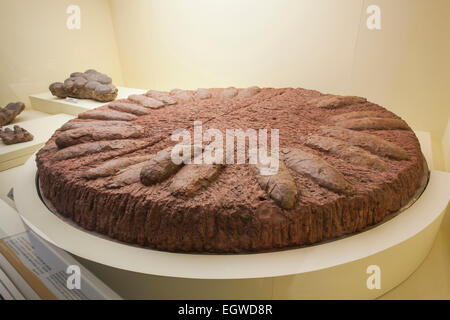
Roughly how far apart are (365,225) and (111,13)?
435 centimetres

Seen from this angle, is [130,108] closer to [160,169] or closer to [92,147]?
[92,147]

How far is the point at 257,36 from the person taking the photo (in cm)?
346

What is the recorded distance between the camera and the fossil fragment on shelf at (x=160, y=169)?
146 centimetres

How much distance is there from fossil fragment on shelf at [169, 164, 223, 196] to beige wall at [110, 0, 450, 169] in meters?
1.76

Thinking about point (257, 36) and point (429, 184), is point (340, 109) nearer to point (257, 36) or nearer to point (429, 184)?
point (429, 184)

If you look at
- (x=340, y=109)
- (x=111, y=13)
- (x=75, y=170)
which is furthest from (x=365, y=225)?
(x=111, y=13)

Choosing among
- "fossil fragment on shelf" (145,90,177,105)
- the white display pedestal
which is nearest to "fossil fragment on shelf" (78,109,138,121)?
"fossil fragment on shelf" (145,90,177,105)

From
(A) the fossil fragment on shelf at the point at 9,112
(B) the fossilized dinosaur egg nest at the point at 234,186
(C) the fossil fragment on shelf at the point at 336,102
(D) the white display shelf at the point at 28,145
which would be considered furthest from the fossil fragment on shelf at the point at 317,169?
(A) the fossil fragment on shelf at the point at 9,112

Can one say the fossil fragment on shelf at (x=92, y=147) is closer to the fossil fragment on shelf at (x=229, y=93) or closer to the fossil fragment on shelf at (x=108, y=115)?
the fossil fragment on shelf at (x=108, y=115)

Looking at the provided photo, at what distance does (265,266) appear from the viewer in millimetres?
1247

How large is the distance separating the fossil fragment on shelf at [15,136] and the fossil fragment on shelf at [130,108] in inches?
32.9

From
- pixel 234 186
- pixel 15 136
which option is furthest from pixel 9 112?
pixel 234 186

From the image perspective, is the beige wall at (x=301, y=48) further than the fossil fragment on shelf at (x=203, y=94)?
No

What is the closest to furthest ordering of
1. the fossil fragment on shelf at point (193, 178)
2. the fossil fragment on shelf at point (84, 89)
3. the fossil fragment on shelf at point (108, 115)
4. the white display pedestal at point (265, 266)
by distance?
1. the white display pedestal at point (265, 266)
2. the fossil fragment on shelf at point (193, 178)
3. the fossil fragment on shelf at point (108, 115)
4. the fossil fragment on shelf at point (84, 89)
